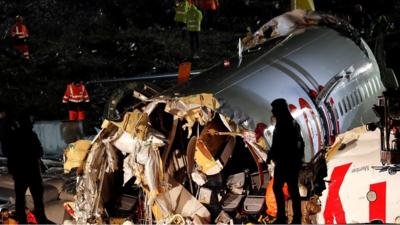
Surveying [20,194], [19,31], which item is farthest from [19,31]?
[20,194]

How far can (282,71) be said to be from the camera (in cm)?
811

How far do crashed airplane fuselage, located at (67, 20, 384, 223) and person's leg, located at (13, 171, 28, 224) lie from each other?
53cm

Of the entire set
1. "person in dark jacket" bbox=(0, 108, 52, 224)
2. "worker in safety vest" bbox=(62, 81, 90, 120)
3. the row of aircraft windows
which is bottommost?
"person in dark jacket" bbox=(0, 108, 52, 224)

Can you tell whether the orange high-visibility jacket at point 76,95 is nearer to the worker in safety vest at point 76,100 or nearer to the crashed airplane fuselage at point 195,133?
the worker in safety vest at point 76,100

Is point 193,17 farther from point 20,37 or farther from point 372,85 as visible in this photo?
point 372,85

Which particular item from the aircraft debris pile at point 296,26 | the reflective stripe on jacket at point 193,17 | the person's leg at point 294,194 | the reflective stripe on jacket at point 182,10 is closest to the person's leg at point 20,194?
the person's leg at point 294,194

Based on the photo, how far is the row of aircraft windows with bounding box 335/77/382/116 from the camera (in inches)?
341

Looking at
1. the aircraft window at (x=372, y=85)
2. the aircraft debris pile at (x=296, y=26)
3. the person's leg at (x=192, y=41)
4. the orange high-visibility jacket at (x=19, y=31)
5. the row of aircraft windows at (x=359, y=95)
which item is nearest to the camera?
the row of aircraft windows at (x=359, y=95)

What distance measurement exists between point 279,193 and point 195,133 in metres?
1.13

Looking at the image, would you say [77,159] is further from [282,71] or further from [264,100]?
[282,71]

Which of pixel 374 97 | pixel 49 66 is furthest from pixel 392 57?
pixel 49 66

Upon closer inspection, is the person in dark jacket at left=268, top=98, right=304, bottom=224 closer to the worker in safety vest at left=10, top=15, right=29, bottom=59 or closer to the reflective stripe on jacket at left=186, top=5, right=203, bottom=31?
the reflective stripe on jacket at left=186, top=5, right=203, bottom=31

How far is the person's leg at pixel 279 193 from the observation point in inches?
250

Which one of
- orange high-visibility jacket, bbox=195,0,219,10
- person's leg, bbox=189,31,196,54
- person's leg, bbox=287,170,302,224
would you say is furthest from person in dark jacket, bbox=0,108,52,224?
orange high-visibility jacket, bbox=195,0,219,10
